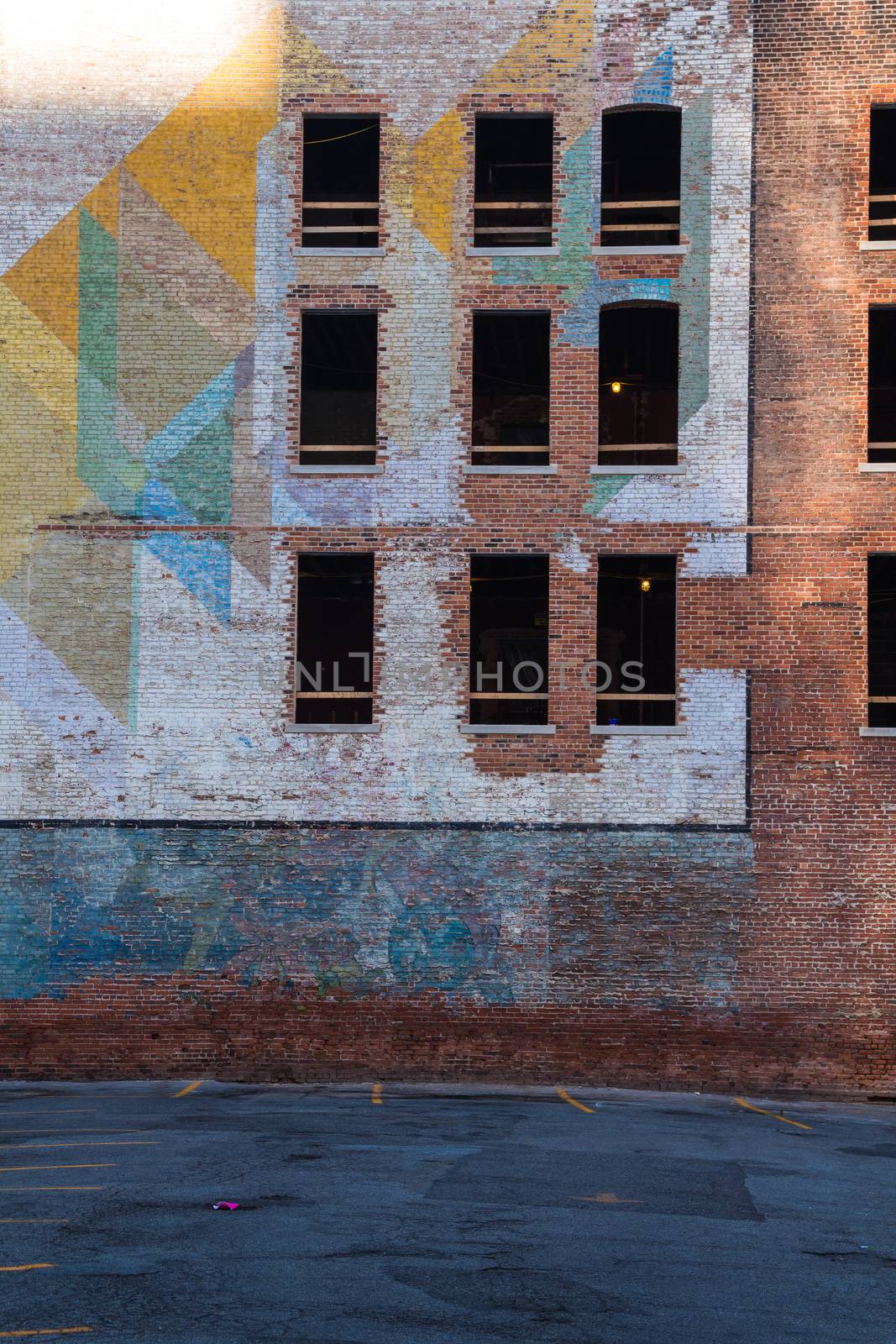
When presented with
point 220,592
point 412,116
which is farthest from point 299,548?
point 412,116

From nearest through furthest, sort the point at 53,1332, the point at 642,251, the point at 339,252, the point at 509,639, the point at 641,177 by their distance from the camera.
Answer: the point at 53,1332, the point at 642,251, the point at 339,252, the point at 509,639, the point at 641,177

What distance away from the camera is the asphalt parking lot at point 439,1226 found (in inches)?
321

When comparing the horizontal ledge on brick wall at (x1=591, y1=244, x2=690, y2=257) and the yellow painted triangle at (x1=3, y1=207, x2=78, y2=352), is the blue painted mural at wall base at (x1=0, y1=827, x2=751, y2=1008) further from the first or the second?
the horizontal ledge on brick wall at (x1=591, y1=244, x2=690, y2=257)

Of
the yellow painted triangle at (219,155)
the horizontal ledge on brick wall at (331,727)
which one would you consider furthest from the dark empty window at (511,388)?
the horizontal ledge on brick wall at (331,727)

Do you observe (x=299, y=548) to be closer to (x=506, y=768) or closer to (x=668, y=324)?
(x=506, y=768)

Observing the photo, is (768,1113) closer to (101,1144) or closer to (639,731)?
(639,731)

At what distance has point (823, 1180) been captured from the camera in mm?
12367

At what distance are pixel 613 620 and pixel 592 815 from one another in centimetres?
317

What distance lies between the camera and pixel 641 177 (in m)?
22.2

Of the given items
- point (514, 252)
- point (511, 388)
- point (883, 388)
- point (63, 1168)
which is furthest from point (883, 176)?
point (63, 1168)

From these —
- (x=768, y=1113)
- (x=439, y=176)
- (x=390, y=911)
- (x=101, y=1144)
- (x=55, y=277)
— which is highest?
(x=439, y=176)

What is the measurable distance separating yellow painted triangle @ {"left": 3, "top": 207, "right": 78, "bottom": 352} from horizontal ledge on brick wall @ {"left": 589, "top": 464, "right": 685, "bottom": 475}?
7769 millimetres

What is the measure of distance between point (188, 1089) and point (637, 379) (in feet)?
41.8

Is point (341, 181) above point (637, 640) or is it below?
above
